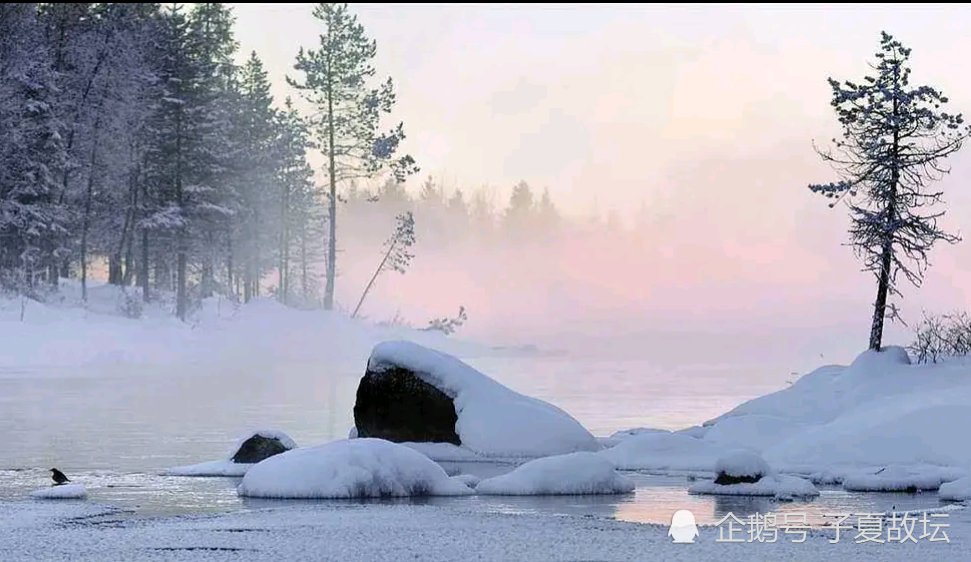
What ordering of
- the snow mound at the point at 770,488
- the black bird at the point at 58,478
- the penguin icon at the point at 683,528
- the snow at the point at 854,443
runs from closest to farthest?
the penguin icon at the point at 683,528 → the snow mound at the point at 770,488 → the black bird at the point at 58,478 → the snow at the point at 854,443

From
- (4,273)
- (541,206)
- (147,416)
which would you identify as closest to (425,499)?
(147,416)

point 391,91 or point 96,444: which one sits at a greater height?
point 391,91

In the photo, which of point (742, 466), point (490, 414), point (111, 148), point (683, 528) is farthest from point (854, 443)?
point (111, 148)

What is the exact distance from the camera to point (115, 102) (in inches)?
2281

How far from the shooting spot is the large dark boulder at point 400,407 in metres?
21.1

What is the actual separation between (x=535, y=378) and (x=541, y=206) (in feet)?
361

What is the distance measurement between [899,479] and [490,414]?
6.77 m

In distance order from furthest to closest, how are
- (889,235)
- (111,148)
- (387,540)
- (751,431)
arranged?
(111,148) < (889,235) < (751,431) < (387,540)

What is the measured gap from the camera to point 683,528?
1177cm

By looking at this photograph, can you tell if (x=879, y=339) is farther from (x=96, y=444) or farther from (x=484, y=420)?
(x=96, y=444)

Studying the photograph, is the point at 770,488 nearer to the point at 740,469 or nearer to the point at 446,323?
the point at 740,469

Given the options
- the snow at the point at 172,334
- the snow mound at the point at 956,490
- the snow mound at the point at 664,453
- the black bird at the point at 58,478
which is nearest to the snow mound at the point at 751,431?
the snow mound at the point at 664,453

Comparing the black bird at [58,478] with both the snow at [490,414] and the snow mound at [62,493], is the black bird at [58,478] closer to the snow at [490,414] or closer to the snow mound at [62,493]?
the snow mound at [62,493]

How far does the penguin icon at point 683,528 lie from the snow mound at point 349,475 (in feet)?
10.8
